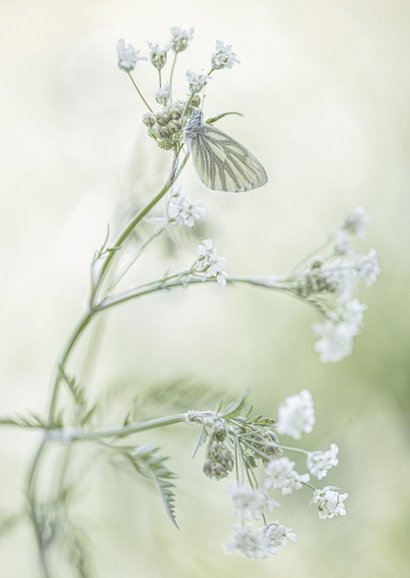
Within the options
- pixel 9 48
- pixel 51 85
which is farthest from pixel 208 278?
pixel 9 48

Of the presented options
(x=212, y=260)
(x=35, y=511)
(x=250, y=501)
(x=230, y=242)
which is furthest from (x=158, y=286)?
(x=230, y=242)

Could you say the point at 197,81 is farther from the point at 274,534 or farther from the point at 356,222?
the point at 274,534

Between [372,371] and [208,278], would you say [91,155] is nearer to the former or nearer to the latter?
[372,371]

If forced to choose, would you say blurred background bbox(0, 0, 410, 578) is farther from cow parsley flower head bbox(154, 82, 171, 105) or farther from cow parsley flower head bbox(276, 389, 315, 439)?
cow parsley flower head bbox(276, 389, 315, 439)

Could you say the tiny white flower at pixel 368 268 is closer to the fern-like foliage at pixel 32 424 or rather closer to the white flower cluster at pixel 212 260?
the white flower cluster at pixel 212 260

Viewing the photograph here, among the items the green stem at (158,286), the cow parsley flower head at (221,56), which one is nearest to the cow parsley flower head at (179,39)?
the cow parsley flower head at (221,56)
